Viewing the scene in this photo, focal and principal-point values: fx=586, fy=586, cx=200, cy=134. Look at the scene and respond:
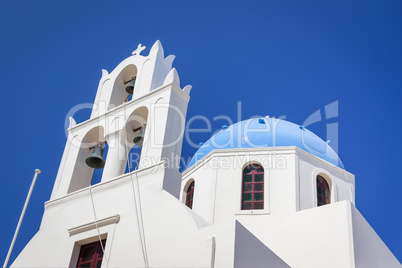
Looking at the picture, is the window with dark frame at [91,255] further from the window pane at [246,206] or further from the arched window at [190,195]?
the arched window at [190,195]

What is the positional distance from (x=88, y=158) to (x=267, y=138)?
575cm

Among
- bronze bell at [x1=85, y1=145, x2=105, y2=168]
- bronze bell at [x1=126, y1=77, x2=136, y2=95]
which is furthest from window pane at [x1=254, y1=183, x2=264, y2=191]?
bronze bell at [x1=85, y1=145, x2=105, y2=168]

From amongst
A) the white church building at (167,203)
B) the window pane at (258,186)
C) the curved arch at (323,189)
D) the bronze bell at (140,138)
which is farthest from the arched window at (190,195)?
the bronze bell at (140,138)

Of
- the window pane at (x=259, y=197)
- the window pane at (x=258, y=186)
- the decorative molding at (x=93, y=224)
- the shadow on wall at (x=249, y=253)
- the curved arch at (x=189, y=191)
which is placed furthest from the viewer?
the curved arch at (x=189, y=191)

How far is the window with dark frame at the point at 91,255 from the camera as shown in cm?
980

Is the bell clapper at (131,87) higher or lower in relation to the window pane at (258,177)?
higher

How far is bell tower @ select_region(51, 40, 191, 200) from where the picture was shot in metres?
10.5

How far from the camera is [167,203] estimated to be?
944cm

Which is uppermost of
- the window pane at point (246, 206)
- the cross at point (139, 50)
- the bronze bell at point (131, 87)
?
the cross at point (139, 50)

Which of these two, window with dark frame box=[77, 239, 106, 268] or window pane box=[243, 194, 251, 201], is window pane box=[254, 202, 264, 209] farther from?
window with dark frame box=[77, 239, 106, 268]

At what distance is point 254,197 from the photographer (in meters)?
14.9

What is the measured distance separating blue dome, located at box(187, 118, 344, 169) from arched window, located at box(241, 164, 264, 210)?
68 centimetres

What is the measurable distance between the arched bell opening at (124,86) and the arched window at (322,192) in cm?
578

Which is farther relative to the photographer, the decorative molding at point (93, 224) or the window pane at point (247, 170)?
the window pane at point (247, 170)
